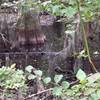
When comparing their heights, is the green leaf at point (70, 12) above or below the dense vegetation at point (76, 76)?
above

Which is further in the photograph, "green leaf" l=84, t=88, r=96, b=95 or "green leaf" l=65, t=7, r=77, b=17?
"green leaf" l=65, t=7, r=77, b=17

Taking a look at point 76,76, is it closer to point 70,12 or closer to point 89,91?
point 89,91

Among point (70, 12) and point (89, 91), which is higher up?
point (70, 12)

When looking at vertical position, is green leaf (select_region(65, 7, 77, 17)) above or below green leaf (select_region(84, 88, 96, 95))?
above

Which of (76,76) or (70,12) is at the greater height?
(70,12)

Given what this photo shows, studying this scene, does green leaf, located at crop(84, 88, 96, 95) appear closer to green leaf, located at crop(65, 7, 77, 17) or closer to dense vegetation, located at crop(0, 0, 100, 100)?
dense vegetation, located at crop(0, 0, 100, 100)

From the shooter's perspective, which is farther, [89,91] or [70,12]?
[70,12]

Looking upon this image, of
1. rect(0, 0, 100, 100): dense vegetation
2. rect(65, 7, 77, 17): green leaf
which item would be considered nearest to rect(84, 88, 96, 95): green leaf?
rect(0, 0, 100, 100): dense vegetation

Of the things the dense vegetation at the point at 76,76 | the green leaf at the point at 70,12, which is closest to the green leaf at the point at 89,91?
the dense vegetation at the point at 76,76

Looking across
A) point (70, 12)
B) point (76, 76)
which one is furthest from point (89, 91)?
point (70, 12)

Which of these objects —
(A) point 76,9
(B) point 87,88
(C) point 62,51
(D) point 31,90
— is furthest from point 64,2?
(C) point 62,51

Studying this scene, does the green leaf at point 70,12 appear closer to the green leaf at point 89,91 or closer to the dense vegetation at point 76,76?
the dense vegetation at point 76,76

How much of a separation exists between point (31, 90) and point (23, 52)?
3.72 meters

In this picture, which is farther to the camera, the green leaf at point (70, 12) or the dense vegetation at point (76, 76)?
the green leaf at point (70, 12)
